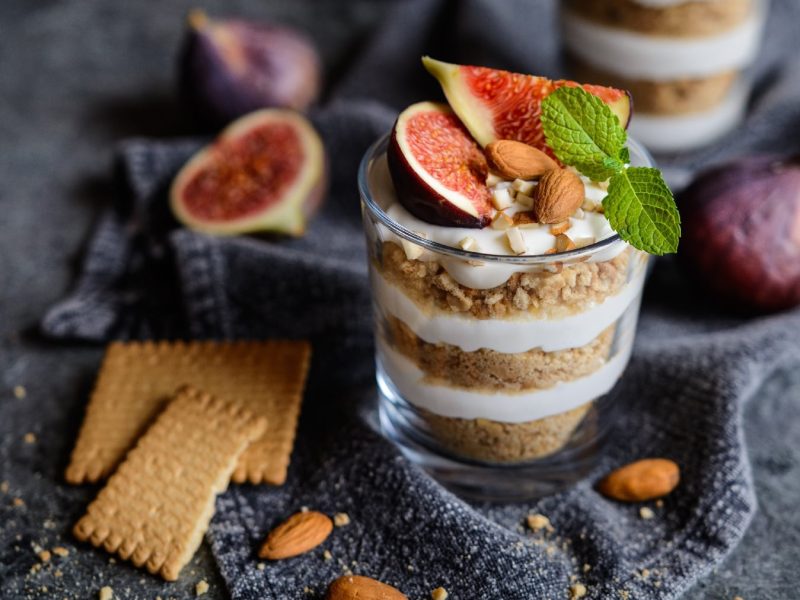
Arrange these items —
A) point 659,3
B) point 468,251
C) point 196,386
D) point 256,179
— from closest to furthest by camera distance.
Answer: point 468,251 < point 196,386 < point 659,3 < point 256,179

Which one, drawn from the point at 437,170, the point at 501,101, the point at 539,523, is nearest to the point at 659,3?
the point at 501,101

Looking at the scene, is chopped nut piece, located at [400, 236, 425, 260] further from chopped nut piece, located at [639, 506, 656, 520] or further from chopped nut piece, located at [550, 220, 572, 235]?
chopped nut piece, located at [639, 506, 656, 520]

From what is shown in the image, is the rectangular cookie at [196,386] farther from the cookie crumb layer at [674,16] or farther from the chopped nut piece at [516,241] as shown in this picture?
the cookie crumb layer at [674,16]

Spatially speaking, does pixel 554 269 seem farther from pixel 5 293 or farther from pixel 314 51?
pixel 314 51

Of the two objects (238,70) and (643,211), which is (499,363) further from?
(238,70)

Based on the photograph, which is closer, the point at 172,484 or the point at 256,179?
the point at 172,484

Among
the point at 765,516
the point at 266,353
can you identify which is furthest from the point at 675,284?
the point at 266,353

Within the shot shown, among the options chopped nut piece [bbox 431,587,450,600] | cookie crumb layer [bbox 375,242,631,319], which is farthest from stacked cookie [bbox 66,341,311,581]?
cookie crumb layer [bbox 375,242,631,319]
